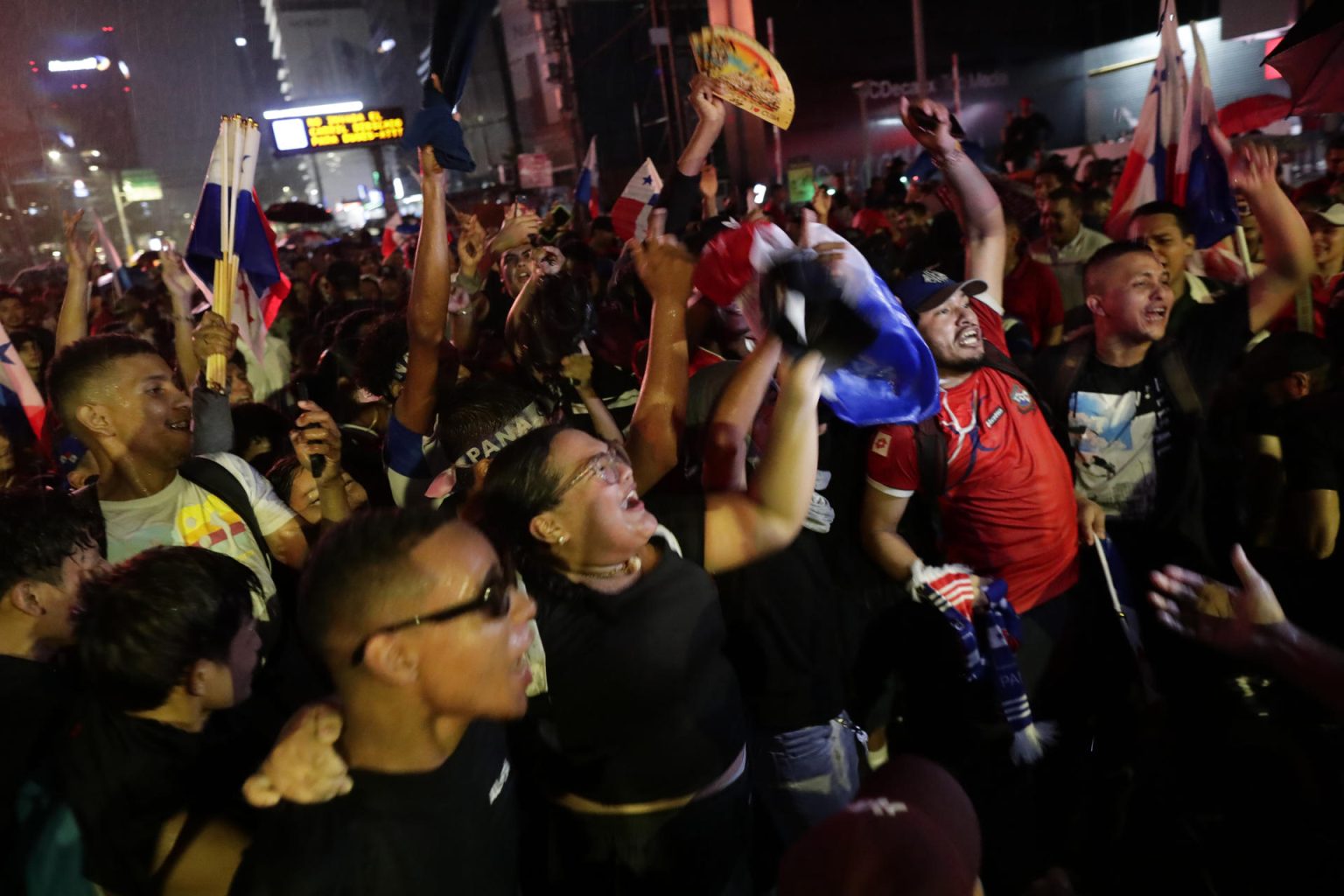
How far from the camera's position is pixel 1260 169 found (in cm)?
365

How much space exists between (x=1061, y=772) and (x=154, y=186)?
A: 70.3 meters

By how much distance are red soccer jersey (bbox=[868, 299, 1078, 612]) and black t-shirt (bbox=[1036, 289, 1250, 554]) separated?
27 centimetres

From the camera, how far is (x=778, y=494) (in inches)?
95.3

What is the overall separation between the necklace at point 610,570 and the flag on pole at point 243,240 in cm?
283

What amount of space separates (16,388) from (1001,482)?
197 inches

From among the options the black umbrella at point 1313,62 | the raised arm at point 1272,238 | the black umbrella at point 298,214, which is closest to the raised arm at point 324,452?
the raised arm at point 1272,238

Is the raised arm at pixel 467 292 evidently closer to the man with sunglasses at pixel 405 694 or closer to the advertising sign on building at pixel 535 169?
the man with sunglasses at pixel 405 694

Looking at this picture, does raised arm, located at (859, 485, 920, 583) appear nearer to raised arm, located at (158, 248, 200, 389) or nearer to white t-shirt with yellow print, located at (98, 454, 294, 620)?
white t-shirt with yellow print, located at (98, 454, 294, 620)

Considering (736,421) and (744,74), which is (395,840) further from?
(744,74)

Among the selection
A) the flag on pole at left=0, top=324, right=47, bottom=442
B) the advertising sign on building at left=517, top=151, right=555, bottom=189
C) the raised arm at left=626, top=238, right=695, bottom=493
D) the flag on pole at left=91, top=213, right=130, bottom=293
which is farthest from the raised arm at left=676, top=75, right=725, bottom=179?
the advertising sign on building at left=517, top=151, right=555, bottom=189

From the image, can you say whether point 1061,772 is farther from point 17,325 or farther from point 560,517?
point 17,325

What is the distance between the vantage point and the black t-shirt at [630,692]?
7.16 ft

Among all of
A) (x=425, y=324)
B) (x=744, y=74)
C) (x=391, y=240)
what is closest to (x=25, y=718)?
(x=425, y=324)

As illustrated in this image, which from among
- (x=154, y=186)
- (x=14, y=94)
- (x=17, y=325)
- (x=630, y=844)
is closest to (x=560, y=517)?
(x=630, y=844)
